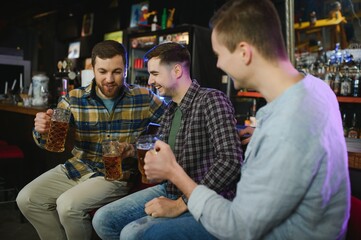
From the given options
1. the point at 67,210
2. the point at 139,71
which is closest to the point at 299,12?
the point at 139,71

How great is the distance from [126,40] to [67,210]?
464 cm

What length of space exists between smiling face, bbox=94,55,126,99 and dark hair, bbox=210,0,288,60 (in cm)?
128

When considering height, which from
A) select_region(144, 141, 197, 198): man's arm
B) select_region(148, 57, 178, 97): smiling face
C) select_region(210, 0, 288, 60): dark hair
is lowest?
select_region(144, 141, 197, 198): man's arm

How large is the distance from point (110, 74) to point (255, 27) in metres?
1.37

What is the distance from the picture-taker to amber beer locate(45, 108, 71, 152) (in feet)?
6.42

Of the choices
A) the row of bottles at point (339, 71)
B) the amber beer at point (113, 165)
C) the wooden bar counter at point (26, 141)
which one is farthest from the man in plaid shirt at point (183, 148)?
the row of bottles at point (339, 71)

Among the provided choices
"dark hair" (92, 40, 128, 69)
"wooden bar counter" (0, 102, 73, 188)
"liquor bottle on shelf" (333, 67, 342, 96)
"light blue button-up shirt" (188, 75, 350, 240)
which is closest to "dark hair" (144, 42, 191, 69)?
"dark hair" (92, 40, 128, 69)

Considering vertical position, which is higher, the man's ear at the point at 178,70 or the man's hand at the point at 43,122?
the man's ear at the point at 178,70

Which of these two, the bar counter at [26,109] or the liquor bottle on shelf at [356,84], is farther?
the liquor bottle on shelf at [356,84]

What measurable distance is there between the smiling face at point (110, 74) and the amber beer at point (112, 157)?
20.1 inches

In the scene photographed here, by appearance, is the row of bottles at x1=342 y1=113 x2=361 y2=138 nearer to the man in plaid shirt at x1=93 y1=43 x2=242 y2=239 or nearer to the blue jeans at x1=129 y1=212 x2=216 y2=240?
the man in plaid shirt at x1=93 y1=43 x2=242 y2=239

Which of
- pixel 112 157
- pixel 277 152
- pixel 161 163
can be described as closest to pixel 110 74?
pixel 112 157

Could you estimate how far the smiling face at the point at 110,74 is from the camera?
7.06 feet

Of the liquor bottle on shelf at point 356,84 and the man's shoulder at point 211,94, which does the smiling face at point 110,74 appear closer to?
the man's shoulder at point 211,94
